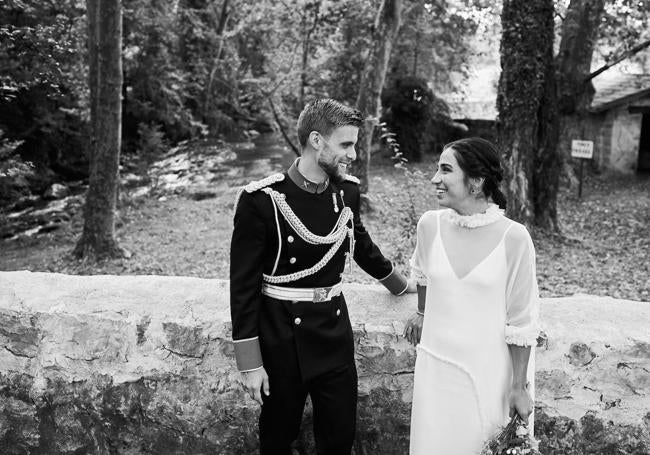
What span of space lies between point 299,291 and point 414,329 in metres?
0.49

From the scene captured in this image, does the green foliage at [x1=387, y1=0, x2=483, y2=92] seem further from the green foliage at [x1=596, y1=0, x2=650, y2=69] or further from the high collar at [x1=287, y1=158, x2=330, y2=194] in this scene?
the high collar at [x1=287, y1=158, x2=330, y2=194]

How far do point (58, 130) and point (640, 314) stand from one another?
15.8 m

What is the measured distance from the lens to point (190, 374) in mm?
2686

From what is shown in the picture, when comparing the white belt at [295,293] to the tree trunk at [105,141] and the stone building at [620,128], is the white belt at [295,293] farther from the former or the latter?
the stone building at [620,128]

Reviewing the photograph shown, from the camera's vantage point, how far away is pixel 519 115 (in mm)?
8578

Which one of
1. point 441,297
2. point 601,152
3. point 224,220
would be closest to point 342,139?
point 441,297

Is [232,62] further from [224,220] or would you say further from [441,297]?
[441,297]

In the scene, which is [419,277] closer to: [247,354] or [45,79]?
[247,354]

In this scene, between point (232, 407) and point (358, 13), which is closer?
point (232, 407)

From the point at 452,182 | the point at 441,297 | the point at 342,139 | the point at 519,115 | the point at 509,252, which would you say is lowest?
the point at 441,297

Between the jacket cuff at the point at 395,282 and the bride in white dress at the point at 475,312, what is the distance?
0.61 m

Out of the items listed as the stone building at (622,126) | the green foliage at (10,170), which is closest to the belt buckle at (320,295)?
the green foliage at (10,170)

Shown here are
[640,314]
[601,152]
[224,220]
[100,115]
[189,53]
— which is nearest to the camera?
[640,314]

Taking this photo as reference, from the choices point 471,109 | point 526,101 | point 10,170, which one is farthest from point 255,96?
point 526,101
